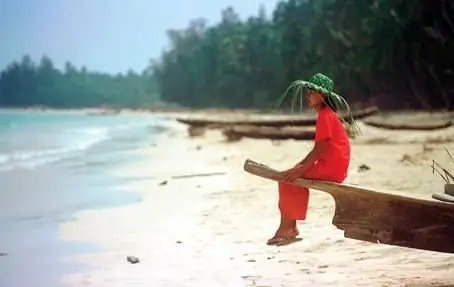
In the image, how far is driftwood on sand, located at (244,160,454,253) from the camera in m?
1.91

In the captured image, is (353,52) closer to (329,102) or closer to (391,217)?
(329,102)

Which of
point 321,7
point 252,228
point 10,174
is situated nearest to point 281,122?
point 321,7

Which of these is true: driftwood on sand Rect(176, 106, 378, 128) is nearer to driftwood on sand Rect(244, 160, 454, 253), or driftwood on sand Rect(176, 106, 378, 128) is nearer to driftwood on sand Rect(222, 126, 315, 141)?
driftwood on sand Rect(222, 126, 315, 141)

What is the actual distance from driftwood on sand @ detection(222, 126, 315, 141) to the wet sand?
187 cm

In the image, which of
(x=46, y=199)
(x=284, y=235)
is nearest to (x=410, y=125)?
(x=46, y=199)

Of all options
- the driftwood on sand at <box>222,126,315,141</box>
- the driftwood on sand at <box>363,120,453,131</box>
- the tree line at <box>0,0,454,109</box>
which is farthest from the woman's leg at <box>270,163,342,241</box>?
the driftwood on sand at <box>222,126,315,141</box>

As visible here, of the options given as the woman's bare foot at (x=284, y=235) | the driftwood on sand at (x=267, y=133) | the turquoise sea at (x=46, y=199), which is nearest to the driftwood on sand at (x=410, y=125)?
the driftwood on sand at (x=267, y=133)

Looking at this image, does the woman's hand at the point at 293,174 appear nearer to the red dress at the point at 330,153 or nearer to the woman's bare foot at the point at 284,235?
the red dress at the point at 330,153

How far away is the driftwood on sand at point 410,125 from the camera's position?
21.1 ft

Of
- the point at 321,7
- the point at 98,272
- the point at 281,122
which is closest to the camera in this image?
the point at 98,272

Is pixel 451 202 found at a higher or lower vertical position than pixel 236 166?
higher

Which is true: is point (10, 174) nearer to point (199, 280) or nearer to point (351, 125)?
point (199, 280)

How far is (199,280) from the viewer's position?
2.51 m

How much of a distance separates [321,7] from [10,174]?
351cm
